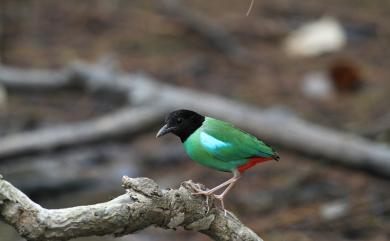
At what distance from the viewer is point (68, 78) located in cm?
890

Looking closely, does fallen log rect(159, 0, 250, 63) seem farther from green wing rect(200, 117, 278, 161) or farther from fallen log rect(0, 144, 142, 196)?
green wing rect(200, 117, 278, 161)

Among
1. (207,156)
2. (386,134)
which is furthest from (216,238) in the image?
(386,134)

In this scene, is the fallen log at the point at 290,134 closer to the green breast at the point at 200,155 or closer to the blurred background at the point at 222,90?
the blurred background at the point at 222,90

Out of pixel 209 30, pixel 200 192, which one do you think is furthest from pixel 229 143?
pixel 209 30

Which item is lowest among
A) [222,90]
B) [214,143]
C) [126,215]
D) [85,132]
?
[126,215]

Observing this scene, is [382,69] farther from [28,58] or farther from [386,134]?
[28,58]

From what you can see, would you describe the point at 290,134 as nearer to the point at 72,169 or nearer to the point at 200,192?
the point at 72,169

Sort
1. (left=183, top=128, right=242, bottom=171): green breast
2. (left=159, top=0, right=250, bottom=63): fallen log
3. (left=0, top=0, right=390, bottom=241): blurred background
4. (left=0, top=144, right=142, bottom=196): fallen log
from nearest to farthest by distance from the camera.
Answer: (left=183, top=128, right=242, bottom=171): green breast < (left=0, top=0, right=390, bottom=241): blurred background < (left=0, top=144, right=142, bottom=196): fallen log < (left=159, top=0, right=250, bottom=63): fallen log

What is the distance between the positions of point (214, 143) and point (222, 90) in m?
6.57

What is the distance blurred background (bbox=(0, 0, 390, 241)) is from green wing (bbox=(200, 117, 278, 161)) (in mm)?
3173

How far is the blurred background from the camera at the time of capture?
295 inches

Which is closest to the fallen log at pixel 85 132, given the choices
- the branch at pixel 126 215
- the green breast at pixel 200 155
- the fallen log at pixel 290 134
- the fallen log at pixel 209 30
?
the fallen log at pixel 290 134

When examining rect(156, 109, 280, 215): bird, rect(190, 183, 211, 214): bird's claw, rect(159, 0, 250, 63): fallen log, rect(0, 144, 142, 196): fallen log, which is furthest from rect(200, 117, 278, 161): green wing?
rect(159, 0, 250, 63): fallen log

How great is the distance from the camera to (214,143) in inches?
143
